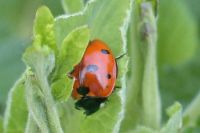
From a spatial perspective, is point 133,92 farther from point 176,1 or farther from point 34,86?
point 176,1

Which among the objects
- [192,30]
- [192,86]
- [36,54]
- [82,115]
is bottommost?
[36,54]

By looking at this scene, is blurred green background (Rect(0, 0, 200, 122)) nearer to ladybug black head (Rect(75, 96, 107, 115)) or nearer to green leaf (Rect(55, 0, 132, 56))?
ladybug black head (Rect(75, 96, 107, 115))

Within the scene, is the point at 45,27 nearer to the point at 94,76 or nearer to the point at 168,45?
the point at 94,76

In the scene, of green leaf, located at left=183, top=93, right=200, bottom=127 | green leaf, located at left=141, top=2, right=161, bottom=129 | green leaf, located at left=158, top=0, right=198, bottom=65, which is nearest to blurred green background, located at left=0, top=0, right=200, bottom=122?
green leaf, located at left=158, top=0, right=198, bottom=65

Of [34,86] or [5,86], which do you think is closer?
[34,86]

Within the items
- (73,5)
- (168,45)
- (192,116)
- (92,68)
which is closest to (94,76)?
(92,68)

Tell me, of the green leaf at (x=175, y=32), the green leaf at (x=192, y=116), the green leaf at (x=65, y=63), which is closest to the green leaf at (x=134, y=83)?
the green leaf at (x=192, y=116)

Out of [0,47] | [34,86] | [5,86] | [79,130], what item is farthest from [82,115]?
[0,47]
